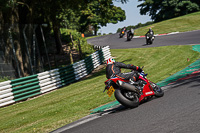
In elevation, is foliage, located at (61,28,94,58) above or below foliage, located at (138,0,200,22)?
below

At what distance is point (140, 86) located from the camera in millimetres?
7445

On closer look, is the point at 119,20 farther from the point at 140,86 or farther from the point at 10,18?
the point at 140,86

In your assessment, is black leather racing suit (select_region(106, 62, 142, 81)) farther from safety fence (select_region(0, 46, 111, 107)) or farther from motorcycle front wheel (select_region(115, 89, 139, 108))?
safety fence (select_region(0, 46, 111, 107))

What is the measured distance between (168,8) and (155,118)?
6431 centimetres

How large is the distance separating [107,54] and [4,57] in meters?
10.9

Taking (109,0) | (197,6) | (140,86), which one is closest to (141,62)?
(109,0)

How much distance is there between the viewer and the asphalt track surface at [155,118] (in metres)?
4.90

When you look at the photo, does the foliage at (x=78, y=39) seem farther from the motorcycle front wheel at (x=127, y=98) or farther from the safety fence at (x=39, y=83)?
the motorcycle front wheel at (x=127, y=98)

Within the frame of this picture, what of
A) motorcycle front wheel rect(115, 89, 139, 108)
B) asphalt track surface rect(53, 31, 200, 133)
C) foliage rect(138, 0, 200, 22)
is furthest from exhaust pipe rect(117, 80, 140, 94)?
Answer: foliage rect(138, 0, 200, 22)

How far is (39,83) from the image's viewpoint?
1455 cm

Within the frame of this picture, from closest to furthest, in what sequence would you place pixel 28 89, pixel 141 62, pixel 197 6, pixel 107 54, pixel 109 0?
pixel 28 89, pixel 141 62, pixel 109 0, pixel 107 54, pixel 197 6

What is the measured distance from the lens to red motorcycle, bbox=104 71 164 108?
22.4ft

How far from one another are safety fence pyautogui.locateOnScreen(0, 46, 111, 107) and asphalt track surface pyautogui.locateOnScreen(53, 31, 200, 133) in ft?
24.5

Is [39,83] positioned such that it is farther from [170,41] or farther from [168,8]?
[168,8]
